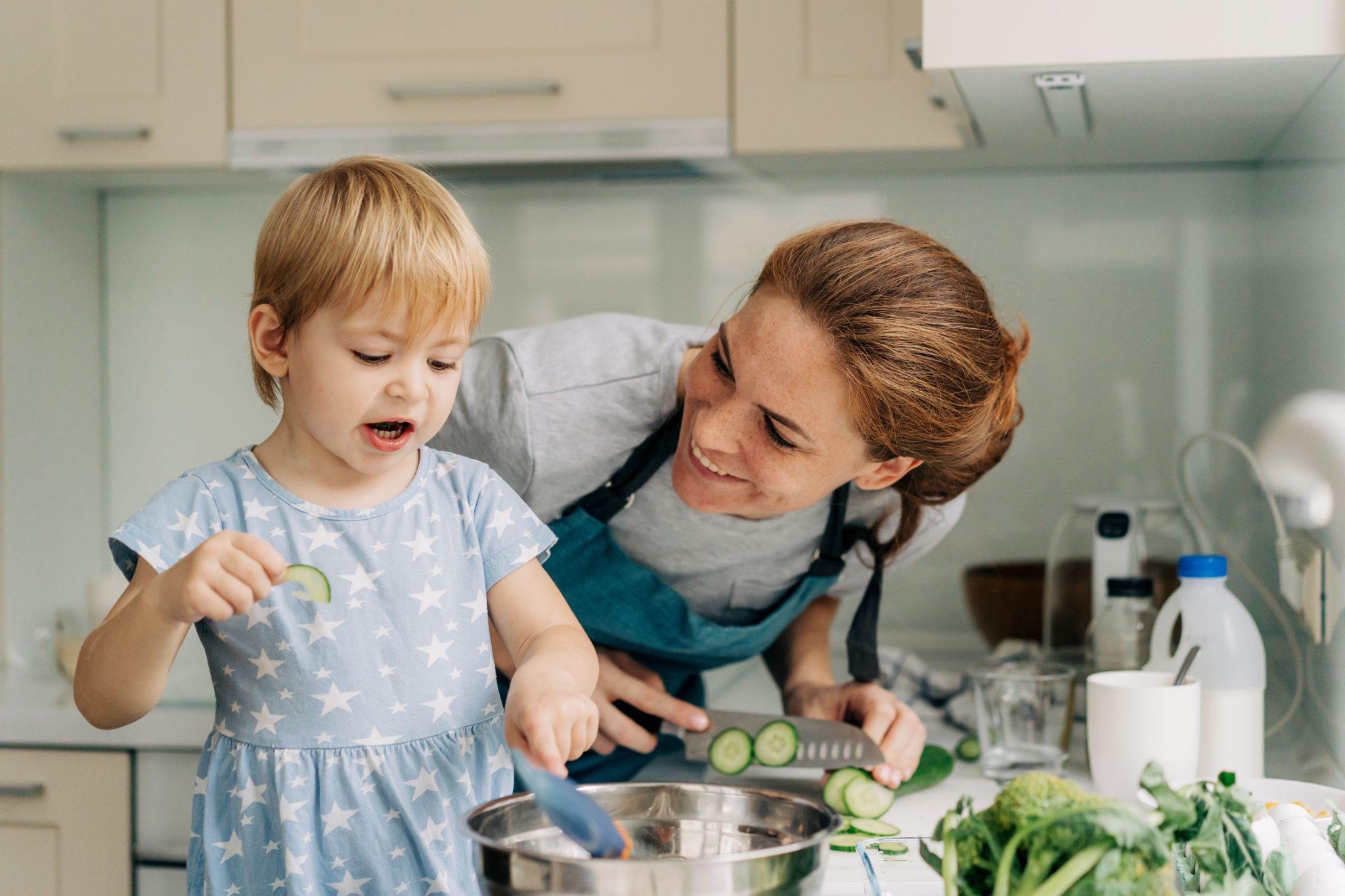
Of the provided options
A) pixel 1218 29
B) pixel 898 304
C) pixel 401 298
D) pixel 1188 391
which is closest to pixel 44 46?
pixel 401 298

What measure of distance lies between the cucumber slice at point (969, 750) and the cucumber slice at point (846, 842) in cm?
35

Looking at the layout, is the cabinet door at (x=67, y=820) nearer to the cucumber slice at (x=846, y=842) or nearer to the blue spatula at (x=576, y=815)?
the cucumber slice at (x=846, y=842)

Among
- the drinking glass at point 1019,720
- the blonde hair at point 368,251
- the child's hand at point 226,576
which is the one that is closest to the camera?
the child's hand at point 226,576

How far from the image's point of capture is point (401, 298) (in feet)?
2.67

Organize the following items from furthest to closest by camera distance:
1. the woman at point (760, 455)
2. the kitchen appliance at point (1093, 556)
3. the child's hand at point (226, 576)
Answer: the kitchen appliance at point (1093, 556) < the woman at point (760, 455) < the child's hand at point (226, 576)

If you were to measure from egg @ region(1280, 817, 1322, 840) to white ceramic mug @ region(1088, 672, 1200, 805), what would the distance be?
25cm

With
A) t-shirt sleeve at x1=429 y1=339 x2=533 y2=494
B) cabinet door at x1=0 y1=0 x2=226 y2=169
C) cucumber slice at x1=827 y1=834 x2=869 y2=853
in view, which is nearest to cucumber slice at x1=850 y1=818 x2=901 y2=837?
cucumber slice at x1=827 y1=834 x2=869 y2=853

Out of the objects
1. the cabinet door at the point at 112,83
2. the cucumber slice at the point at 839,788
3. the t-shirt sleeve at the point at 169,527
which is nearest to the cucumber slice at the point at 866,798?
the cucumber slice at the point at 839,788

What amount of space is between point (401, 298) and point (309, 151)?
0.96 m

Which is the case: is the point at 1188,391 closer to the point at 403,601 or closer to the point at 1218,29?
the point at 1218,29

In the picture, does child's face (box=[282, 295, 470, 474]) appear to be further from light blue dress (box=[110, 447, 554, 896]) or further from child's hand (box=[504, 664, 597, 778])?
child's hand (box=[504, 664, 597, 778])

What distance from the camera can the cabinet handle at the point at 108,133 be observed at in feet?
5.56

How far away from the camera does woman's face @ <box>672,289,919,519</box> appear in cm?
102

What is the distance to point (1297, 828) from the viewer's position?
819 millimetres
